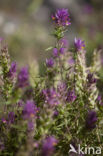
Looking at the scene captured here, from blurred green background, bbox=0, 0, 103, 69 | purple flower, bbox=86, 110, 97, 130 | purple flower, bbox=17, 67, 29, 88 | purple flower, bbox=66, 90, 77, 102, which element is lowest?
purple flower, bbox=86, 110, 97, 130

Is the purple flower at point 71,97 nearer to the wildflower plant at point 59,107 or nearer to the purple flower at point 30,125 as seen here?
the wildflower plant at point 59,107

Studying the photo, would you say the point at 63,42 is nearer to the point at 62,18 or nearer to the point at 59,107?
the point at 62,18

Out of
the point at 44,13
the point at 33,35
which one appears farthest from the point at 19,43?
the point at 44,13

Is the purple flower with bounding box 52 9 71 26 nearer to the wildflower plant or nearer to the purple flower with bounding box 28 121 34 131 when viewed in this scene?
the wildflower plant

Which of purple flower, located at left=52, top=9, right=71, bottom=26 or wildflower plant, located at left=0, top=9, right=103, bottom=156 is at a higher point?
purple flower, located at left=52, top=9, right=71, bottom=26

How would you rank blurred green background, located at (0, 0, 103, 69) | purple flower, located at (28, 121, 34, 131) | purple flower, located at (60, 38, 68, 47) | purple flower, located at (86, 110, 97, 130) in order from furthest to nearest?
blurred green background, located at (0, 0, 103, 69), purple flower, located at (60, 38, 68, 47), purple flower, located at (86, 110, 97, 130), purple flower, located at (28, 121, 34, 131)

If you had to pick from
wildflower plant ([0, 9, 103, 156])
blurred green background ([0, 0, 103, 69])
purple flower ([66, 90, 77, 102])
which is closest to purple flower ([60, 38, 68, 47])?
wildflower plant ([0, 9, 103, 156])

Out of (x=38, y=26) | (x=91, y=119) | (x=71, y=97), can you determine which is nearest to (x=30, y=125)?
(x=91, y=119)

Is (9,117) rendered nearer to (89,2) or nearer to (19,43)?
(19,43)

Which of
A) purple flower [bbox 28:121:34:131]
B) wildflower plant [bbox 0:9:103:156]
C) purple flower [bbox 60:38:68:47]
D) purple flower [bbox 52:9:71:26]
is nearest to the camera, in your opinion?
purple flower [bbox 28:121:34:131]
